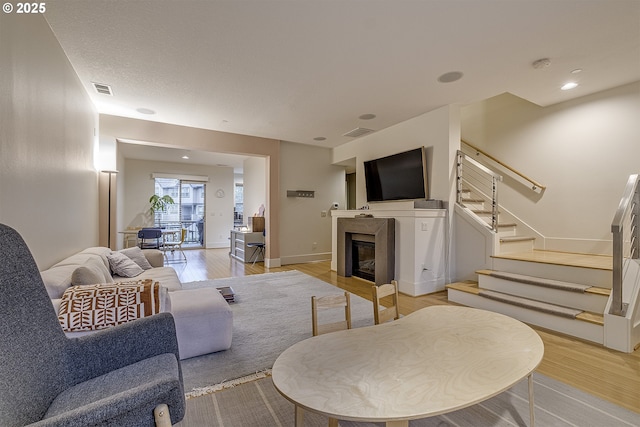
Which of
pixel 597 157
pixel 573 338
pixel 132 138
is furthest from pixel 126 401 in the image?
pixel 597 157

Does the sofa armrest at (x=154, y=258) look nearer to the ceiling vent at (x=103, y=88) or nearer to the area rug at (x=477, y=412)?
the ceiling vent at (x=103, y=88)

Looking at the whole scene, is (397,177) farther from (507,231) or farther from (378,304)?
(378,304)

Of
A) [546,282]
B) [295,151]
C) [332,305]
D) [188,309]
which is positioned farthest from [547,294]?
[295,151]

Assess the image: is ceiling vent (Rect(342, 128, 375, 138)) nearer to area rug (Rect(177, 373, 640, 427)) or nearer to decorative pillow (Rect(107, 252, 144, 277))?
decorative pillow (Rect(107, 252, 144, 277))

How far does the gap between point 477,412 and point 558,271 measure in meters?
2.39

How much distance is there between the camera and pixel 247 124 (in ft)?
16.5

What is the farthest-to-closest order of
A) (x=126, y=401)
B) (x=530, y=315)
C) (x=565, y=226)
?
(x=565, y=226) < (x=530, y=315) < (x=126, y=401)

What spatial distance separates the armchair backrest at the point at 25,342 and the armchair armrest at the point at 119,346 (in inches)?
2.7

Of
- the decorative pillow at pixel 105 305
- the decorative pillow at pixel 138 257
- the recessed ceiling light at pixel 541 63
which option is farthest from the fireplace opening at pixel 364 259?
the decorative pillow at pixel 105 305

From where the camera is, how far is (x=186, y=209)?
9.78 m

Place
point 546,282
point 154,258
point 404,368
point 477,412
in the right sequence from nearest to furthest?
point 404,368, point 477,412, point 546,282, point 154,258

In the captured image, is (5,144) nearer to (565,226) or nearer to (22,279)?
(22,279)

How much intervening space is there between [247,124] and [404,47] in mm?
3186

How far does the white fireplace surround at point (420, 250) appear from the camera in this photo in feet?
13.0
